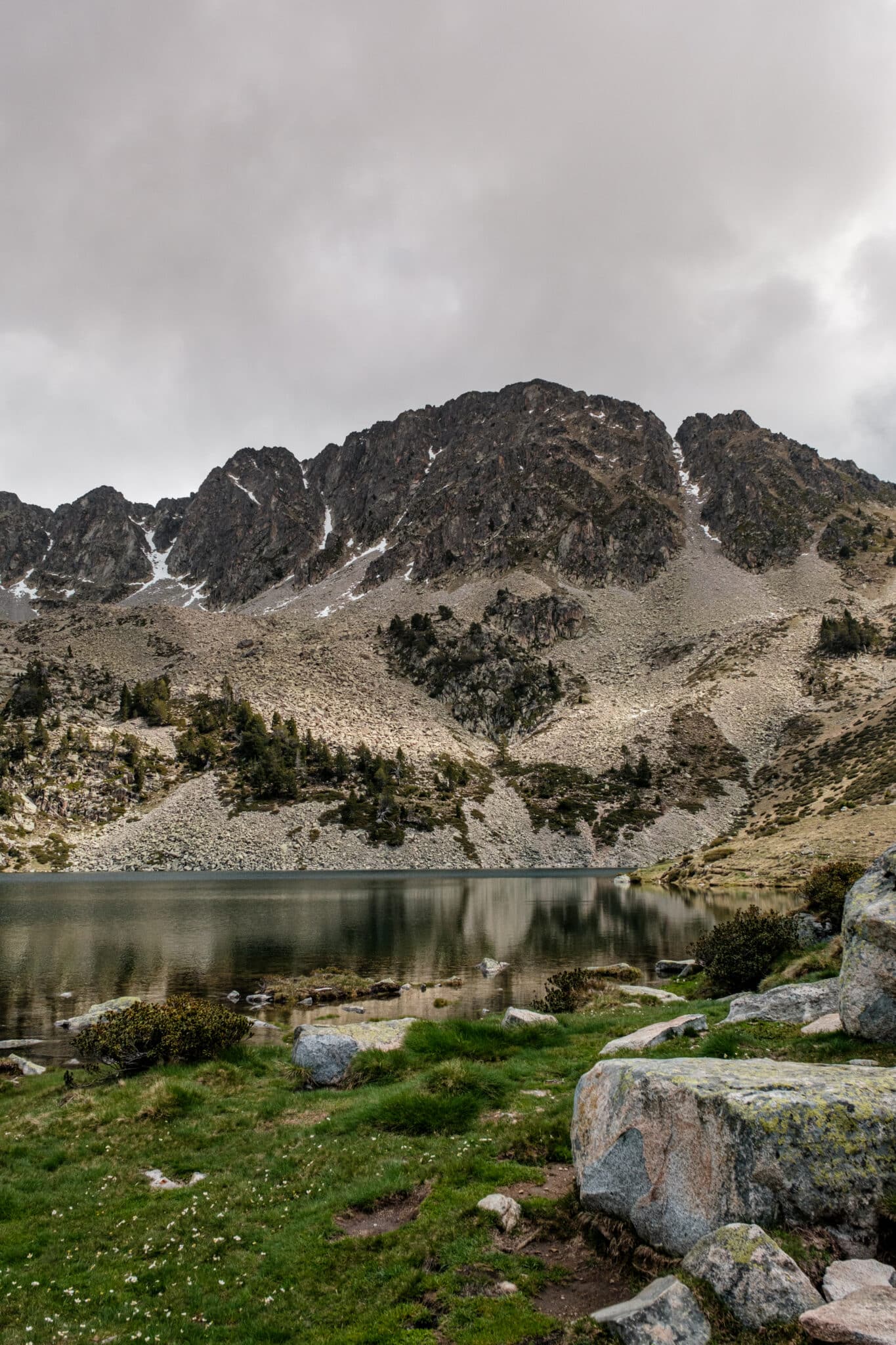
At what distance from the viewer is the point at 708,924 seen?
4544 cm

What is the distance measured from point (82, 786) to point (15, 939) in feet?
259

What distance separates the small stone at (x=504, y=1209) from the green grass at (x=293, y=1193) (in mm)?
156

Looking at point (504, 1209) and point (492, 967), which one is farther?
point (492, 967)

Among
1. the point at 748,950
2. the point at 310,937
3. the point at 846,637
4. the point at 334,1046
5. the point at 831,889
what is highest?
the point at 846,637

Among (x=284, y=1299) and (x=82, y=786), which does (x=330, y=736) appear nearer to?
(x=82, y=786)

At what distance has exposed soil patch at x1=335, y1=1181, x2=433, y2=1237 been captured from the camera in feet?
32.0

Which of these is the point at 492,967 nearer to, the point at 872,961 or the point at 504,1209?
the point at 872,961

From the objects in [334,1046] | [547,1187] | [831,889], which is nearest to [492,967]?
[831,889]

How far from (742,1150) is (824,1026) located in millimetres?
8665

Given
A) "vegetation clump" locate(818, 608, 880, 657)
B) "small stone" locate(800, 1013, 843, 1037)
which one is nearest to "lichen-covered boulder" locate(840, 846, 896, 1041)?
"small stone" locate(800, 1013, 843, 1037)

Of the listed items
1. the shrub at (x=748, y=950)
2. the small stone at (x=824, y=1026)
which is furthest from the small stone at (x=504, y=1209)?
the shrub at (x=748, y=950)

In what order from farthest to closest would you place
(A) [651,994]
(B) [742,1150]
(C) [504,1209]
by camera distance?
1. (A) [651,994]
2. (C) [504,1209]
3. (B) [742,1150]

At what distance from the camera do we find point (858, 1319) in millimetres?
5387

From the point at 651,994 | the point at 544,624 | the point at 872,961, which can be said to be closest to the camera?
the point at 872,961
